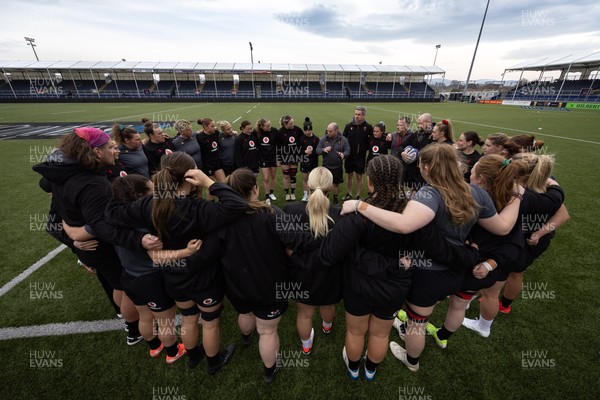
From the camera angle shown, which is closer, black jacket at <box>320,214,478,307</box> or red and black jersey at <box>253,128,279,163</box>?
black jacket at <box>320,214,478,307</box>

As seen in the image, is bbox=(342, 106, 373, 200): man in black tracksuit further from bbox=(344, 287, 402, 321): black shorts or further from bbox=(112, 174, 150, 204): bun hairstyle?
bbox=(112, 174, 150, 204): bun hairstyle

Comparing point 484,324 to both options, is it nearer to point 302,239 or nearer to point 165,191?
point 302,239

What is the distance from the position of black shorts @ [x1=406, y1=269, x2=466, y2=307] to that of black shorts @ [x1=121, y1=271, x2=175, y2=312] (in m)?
2.35

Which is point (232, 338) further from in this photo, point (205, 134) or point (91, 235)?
point (205, 134)

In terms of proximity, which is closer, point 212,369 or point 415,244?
point 415,244

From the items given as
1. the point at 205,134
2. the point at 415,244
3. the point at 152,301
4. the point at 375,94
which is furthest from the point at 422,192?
the point at 375,94

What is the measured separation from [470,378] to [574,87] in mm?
68414

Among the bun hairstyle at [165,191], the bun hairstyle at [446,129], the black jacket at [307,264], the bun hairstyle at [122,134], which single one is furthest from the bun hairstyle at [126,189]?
the bun hairstyle at [446,129]

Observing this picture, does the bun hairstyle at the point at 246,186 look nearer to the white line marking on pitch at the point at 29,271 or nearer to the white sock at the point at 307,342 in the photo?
the white sock at the point at 307,342

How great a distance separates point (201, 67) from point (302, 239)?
62.4 m

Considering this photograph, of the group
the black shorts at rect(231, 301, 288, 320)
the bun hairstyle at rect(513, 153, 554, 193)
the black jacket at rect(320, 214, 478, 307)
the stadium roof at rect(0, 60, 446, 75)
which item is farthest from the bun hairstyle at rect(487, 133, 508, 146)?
the stadium roof at rect(0, 60, 446, 75)

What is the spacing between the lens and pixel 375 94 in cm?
5606

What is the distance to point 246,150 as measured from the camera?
6309mm

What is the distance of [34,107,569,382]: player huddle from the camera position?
6.21 feet
